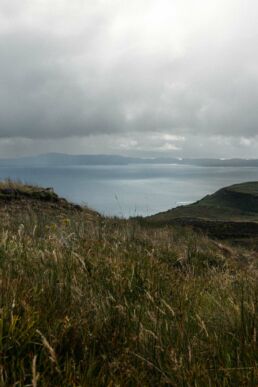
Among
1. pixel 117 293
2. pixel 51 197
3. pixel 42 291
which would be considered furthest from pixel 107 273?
pixel 51 197

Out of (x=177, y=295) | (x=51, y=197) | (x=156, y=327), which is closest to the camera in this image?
(x=156, y=327)

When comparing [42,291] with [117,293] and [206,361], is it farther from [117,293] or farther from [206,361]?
[206,361]

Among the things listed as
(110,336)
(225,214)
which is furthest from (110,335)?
(225,214)

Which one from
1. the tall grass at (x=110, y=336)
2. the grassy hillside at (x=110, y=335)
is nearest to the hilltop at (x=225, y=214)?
the grassy hillside at (x=110, y=335)

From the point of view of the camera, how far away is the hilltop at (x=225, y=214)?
3272 centimetres

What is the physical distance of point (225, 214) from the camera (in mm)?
50875

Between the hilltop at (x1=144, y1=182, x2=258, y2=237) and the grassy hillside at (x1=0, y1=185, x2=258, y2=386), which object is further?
the hilltop at (x1=144, y1=182, x2=258, y2=237)

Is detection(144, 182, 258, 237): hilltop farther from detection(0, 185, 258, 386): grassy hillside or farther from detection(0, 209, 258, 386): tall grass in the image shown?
detection(0, 209, 258, 386): tall grass

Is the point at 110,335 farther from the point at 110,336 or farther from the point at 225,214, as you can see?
the point at 225,214

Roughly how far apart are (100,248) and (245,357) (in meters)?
3.43

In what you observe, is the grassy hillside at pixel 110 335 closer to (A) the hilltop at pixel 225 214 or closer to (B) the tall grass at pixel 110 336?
(B) the tall grass at pixel 110 336

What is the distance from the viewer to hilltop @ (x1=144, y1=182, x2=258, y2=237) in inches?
1288

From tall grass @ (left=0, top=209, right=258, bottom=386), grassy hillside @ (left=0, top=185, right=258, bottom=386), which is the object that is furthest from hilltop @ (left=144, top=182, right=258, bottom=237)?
tall grass @ (left=0, top=209, right=258, bottom=386)

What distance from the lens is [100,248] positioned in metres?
5.90
